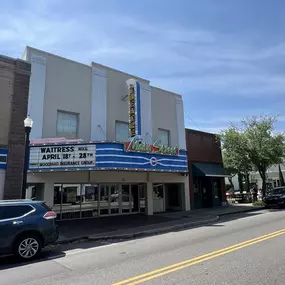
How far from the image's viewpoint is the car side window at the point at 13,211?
832 centimetres

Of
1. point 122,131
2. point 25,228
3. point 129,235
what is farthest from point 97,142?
point 25,228

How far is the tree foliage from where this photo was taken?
23.0 meters

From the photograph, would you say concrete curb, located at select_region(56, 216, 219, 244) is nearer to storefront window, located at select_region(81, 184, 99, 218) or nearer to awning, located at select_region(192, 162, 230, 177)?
storefront window, located at select_region(81, 184, 99, 218)

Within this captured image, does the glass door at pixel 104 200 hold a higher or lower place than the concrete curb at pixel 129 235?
higher

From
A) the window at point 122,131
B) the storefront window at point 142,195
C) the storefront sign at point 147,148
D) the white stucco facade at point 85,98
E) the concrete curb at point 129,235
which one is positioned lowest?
the concrete curb at point 129,235

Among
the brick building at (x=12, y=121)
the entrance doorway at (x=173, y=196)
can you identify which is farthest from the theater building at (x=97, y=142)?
the brick building at (x=12, y=121)

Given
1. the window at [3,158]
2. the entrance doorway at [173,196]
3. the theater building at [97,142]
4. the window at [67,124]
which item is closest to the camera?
the window at [3,158]

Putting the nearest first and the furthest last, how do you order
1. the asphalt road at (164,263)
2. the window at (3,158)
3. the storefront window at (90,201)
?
the asphalt road at (164,263), the window at (3,158), the storefront window at (90,201)

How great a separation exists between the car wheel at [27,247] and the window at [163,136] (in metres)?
13.6

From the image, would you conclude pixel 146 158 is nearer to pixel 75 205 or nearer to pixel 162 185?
pixel 75 205

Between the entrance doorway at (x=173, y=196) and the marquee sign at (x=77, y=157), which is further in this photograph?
the entrance doorway at (x=173, y=196)

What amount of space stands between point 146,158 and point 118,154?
6.43 feet

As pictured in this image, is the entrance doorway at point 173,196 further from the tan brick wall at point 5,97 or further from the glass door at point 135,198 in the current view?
the tan brick wall at point 5,97

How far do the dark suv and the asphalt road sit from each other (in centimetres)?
41
